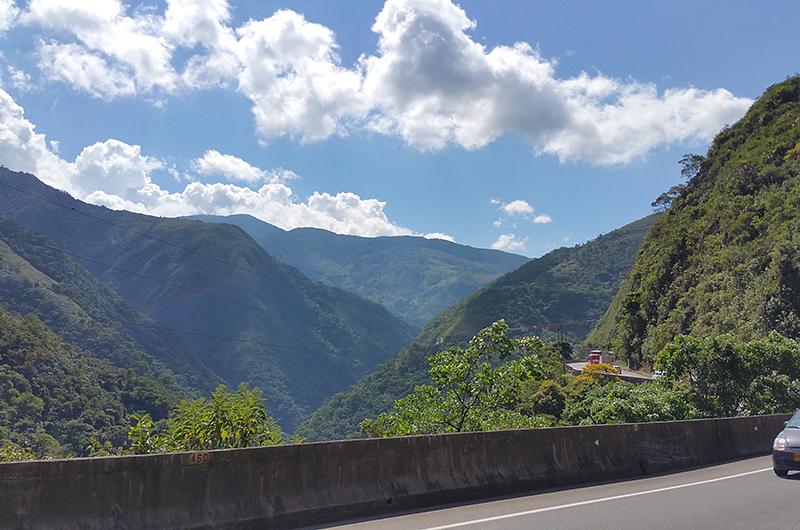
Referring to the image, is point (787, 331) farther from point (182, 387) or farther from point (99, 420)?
point (182, 387)

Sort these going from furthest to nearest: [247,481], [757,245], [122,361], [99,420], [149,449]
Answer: [122,361] < [99,420] < [757,245] < [149,449] < [247,481]

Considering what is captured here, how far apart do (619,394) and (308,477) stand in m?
23.0

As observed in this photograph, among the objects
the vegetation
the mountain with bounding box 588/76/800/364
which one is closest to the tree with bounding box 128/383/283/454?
the vegetation

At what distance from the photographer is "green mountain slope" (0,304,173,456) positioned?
97750mm

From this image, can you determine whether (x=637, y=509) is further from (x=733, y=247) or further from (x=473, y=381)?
(x=733, y=247)

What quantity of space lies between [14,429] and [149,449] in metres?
100

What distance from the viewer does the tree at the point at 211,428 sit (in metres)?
10.2

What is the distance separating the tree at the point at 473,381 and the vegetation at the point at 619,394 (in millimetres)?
28

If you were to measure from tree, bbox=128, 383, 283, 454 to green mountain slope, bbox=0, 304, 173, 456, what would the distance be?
8350 centimetres

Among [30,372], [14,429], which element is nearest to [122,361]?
[30,372]

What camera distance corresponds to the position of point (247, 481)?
7.28 meters

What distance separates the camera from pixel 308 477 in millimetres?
7809

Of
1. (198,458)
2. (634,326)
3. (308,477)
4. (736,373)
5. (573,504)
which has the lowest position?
(573,504)

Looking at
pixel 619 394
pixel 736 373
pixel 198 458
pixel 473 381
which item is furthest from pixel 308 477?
pixel 619 394
